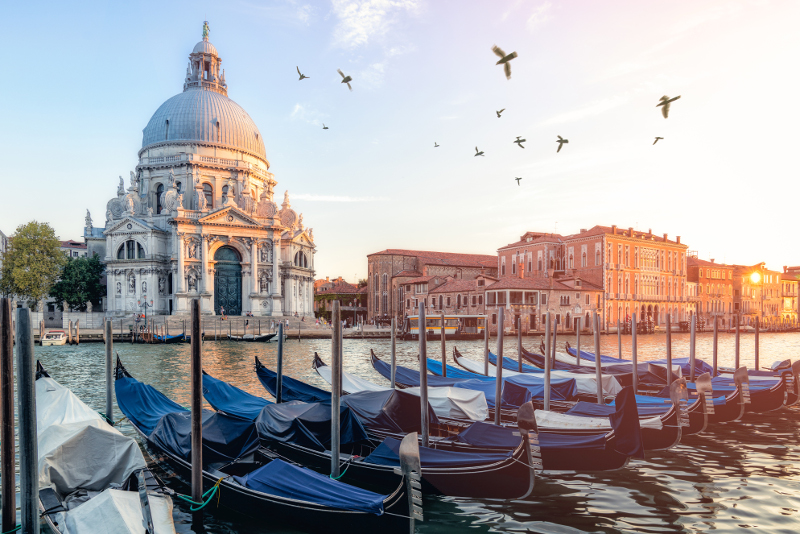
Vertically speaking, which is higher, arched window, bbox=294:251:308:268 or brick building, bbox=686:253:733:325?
arched window, bbox=294:251:308:268

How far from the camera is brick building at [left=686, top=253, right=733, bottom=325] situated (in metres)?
50.4

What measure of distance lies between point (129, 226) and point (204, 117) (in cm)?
1039

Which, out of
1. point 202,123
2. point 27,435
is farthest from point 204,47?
point 27,435

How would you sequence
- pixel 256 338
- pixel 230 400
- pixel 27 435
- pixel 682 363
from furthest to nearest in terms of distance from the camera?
pixel 256 338 < pixel 682 363 < pixel 230 400 < pixel 27 435

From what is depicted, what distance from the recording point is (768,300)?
55.7 meters

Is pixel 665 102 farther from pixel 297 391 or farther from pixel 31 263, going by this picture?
pixel 31 263

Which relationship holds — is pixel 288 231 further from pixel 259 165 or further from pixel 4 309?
pixel 4 309

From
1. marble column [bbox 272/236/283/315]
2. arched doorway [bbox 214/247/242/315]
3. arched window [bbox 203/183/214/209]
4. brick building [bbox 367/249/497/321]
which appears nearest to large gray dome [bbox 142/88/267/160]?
arched window [bbox 203/183/214/209]

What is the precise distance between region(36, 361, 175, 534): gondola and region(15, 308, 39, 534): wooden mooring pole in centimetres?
27

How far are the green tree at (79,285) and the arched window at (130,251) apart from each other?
113 inches

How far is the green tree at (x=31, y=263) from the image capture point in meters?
36.5

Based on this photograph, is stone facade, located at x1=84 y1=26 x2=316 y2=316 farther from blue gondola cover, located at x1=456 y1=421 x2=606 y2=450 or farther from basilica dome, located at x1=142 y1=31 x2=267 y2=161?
blue gondola cover, located at x1=456 y1=421 x2=606 y2=450

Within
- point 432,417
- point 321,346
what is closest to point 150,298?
point 321,346

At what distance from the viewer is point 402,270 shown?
52125 mm
